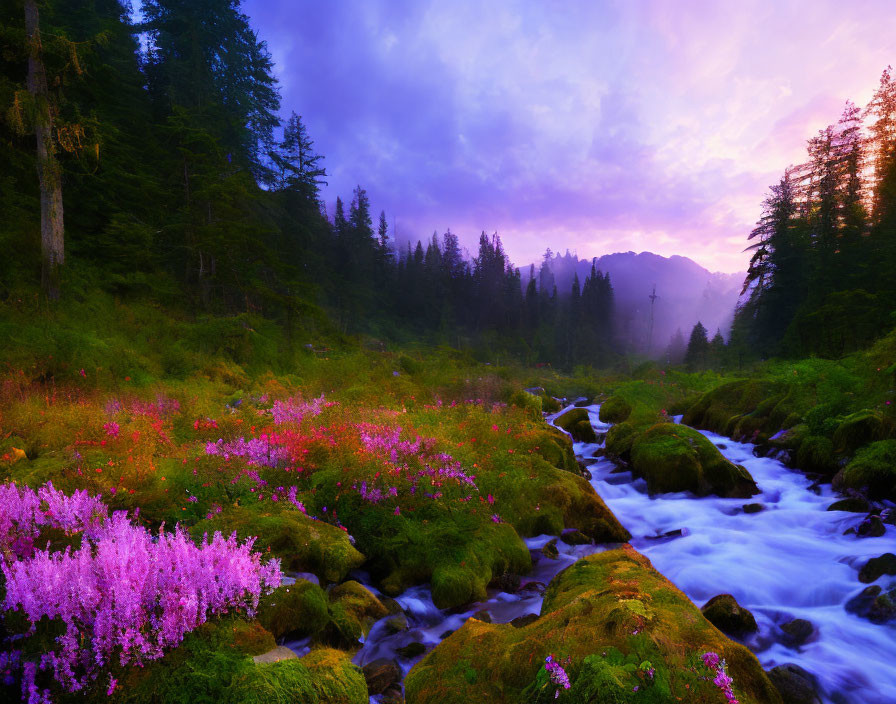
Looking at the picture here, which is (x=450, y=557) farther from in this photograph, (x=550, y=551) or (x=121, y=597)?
(x=121, y=597)

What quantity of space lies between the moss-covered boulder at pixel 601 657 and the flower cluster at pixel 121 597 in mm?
1417

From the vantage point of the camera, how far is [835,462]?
8914 millimetres

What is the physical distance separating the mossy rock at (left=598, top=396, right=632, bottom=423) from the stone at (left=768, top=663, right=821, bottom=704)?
1286 centimetres

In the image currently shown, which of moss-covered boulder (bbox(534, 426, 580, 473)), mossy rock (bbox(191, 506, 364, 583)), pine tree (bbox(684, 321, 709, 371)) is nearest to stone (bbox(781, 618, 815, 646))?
moss-covered boulder (bbox(534, 426, 580, 473))

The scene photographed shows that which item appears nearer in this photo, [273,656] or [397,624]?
[273,656]

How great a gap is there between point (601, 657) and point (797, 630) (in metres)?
4.15

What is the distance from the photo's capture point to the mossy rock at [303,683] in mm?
2199

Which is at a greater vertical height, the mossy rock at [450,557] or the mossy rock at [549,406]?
the mossy rock at [450,557]

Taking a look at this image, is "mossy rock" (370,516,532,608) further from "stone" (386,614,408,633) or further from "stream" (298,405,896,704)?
"stone" (386,614,408,633)

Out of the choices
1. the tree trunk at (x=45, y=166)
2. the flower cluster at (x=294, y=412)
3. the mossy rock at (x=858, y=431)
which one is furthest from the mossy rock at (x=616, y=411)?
the tree trunk at (x=45, y=166)

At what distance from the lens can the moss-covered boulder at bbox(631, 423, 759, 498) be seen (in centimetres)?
895

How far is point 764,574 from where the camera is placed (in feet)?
19.5

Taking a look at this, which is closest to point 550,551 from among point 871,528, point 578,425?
point 871,528

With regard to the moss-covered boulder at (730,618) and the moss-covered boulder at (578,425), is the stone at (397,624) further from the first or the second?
the moss-covered boulder at (578,425)
